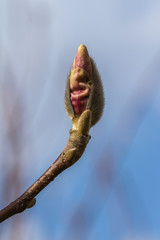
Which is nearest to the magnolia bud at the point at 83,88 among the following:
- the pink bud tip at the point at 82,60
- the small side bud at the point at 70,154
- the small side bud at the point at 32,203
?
the pink bud tip at the point at 82,60

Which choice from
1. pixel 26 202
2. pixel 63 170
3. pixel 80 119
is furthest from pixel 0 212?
pixel 80 119

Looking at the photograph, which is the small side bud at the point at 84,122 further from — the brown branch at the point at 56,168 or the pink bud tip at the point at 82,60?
the pink bud tip at the point at 82,60

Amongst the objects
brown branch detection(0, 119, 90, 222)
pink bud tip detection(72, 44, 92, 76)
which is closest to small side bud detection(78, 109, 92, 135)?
brown branch detection(0, 119, 90, 222)

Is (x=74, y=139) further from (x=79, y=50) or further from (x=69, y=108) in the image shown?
(x=79, y=50)

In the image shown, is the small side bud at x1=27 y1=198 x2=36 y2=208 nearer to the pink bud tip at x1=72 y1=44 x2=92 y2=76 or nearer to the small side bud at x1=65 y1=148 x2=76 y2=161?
the small side bud at x1=65 y1=148 x2=76 y2=161

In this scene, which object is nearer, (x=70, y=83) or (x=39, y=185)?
(x=39, y=185)
